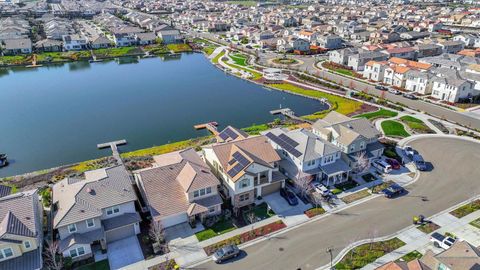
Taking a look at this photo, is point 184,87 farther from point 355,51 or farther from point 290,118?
point 355,51

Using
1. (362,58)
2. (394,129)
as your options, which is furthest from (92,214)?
(362,58)

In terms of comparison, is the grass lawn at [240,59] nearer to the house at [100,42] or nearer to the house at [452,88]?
the house at [100,42]

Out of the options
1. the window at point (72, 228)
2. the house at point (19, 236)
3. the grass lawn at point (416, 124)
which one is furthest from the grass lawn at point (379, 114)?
the house at point (19, 236)

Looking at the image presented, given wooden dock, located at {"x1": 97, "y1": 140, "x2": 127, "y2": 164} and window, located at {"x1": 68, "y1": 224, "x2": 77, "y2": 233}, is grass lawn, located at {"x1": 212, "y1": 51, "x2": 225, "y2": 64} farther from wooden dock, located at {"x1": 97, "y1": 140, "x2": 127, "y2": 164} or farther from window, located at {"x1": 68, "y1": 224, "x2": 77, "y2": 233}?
window, located at {"x1": 68, "y1": 224, "x2": 77, "y2": 233}

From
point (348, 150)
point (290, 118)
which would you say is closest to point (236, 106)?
point (290, 118)

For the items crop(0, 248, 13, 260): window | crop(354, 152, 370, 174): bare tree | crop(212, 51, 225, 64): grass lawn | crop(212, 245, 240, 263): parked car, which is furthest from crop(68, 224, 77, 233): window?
crop(212, 51, 225, 64): grass lawn

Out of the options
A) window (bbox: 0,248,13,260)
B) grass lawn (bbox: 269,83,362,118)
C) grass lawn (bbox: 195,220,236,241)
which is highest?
window (bbox: 0,248,13,260)
